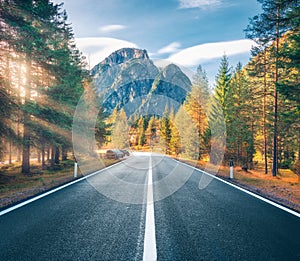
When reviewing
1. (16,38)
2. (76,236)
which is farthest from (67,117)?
(76,236)

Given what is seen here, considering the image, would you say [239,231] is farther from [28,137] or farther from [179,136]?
[179,136]

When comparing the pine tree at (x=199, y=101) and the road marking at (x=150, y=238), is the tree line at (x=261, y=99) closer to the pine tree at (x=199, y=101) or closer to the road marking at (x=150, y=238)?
the pine tree at (x=199, y=101)

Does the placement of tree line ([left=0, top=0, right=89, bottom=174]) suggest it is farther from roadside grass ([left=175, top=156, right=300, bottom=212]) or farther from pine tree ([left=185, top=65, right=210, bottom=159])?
pine tree ([left=185, top=65, right=210, bottom=159])

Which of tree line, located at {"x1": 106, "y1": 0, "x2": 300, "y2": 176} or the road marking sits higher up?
tree line, located at {"x1": 106, "y1": 0, "x2": 300, "y2": 176}

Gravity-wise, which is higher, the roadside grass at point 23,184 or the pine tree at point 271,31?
the pine tree at point 271,31

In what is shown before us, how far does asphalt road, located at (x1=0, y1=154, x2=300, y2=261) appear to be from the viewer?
123 inches

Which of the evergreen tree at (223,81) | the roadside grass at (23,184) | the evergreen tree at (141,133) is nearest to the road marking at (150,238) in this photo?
the roadside grass at (23,184)

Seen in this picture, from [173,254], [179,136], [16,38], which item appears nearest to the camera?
[173,254]

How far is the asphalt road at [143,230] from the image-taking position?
313 cm

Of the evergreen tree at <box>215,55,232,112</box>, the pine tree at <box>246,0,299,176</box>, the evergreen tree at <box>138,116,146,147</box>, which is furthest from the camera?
the evergreen tree at <box>138,116,146,147</box>

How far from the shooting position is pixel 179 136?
45281mm

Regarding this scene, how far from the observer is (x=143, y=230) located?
13.1ft

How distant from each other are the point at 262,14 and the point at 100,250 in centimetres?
1991

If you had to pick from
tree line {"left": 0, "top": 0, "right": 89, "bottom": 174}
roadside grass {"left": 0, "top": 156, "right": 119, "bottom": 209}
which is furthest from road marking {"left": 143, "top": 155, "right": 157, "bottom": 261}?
tree line {"left": 0, "top": 0, "right": 89, "bottom": 174}
